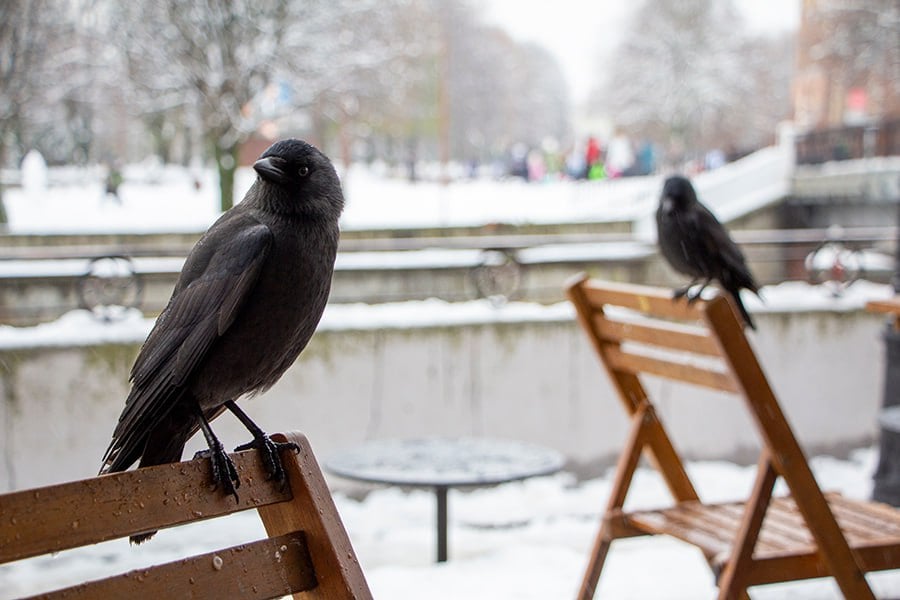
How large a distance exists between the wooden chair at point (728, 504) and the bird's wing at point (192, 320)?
1.45m

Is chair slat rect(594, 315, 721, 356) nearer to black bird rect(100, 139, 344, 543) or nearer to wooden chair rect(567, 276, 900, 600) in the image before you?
wooden chair rect(567, 276, 900, 600)

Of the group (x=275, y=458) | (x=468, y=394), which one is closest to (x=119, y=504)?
(x=275, y=458)

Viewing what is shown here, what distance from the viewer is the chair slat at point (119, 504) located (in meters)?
1.59

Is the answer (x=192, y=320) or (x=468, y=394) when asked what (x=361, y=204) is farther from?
(x=192, y=320)

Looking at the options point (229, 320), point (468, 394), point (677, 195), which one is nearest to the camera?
point (229, 320)

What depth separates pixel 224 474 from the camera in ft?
6.18

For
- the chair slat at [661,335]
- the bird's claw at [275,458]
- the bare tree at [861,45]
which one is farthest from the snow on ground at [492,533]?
the bare tree at [861,45]

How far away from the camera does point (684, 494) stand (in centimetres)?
426

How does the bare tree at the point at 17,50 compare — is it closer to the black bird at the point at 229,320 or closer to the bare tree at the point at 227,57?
the bare tree at the point at 227,57

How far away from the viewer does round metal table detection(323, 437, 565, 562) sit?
4.55m

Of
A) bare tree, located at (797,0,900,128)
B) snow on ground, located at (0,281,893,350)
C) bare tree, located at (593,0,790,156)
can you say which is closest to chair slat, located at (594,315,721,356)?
snow on ground, located at (0,281,893,350)

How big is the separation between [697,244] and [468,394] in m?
2.32

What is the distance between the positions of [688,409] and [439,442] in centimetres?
255

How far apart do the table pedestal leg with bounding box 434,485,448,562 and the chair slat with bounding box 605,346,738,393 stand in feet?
3.37
